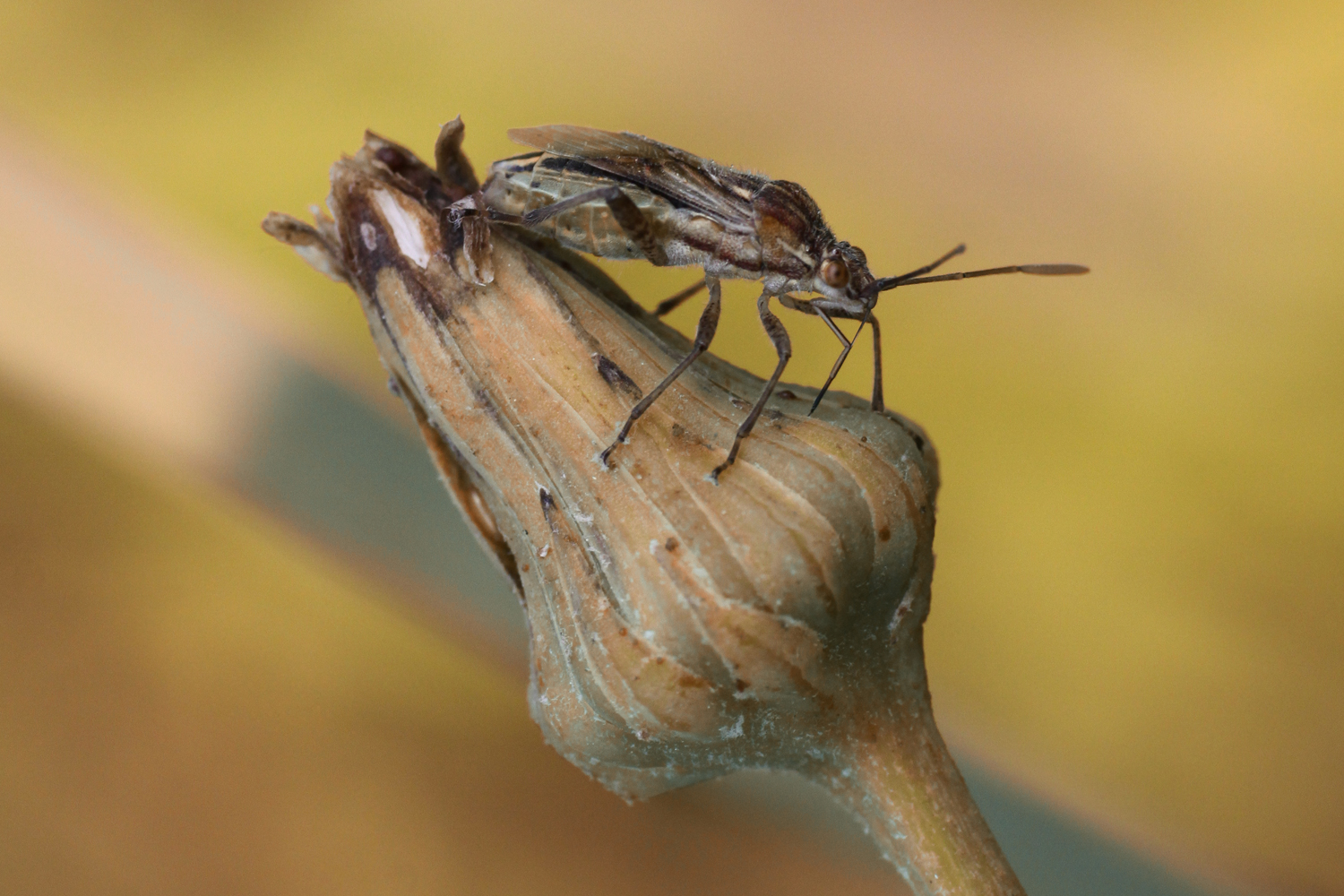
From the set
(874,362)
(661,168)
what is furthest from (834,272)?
(661,168)

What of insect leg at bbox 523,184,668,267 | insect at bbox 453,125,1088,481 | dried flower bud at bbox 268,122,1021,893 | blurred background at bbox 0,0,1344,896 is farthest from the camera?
blurred background at bbox 0,0,1344,896

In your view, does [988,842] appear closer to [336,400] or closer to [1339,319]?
[1339,319]

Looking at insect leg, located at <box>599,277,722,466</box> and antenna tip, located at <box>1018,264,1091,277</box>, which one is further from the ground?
insect leg, located at <box>599,277,722,466</box>

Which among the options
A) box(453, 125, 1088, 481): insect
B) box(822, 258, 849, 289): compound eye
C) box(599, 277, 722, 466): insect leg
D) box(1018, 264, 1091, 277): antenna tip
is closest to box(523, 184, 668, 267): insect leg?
box(453, 125, 1088, 481): insect

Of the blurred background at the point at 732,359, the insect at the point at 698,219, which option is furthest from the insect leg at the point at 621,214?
the blurred background at the point at 732,359

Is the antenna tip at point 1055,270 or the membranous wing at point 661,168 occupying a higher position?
the membranous wing at point 661,168

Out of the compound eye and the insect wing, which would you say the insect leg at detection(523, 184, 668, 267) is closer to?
the insect wing

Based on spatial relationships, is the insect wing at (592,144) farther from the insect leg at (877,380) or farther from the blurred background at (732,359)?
the blurred background at (732,359)
